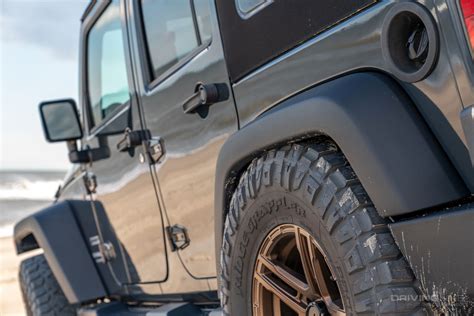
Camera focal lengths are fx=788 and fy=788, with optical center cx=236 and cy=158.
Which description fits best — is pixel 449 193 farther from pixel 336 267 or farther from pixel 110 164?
pixel 110 164

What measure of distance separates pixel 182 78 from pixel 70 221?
172 centimetres

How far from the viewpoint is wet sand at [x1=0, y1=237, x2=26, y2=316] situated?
8117 mm

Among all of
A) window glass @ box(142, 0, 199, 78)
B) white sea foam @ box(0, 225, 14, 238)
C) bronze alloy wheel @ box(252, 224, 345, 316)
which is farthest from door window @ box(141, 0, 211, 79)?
white sea foam @ box(0, 225, 14, 238)

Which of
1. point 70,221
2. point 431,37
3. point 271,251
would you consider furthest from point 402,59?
point 70,221

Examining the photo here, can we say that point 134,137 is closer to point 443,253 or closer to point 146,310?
point 146,310

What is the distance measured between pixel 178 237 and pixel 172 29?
2.76 feet

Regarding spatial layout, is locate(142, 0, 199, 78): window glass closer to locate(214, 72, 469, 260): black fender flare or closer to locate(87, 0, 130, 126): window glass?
locate(87, 0, 130, 126): window glass

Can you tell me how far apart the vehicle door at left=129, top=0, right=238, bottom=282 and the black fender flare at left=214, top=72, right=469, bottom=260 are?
68 cm

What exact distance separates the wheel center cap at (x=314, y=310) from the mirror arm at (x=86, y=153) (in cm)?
215

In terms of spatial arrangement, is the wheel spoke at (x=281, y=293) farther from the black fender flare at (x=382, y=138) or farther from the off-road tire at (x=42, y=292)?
the off-road tire at (x=42, y=292)

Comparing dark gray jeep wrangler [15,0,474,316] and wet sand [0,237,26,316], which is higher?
dark gray jeep wrangler [15,0,474,316]

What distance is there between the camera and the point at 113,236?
13.2ft

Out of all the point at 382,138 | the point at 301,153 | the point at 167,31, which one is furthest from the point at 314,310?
the point at 167,31

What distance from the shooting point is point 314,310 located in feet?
6.56
